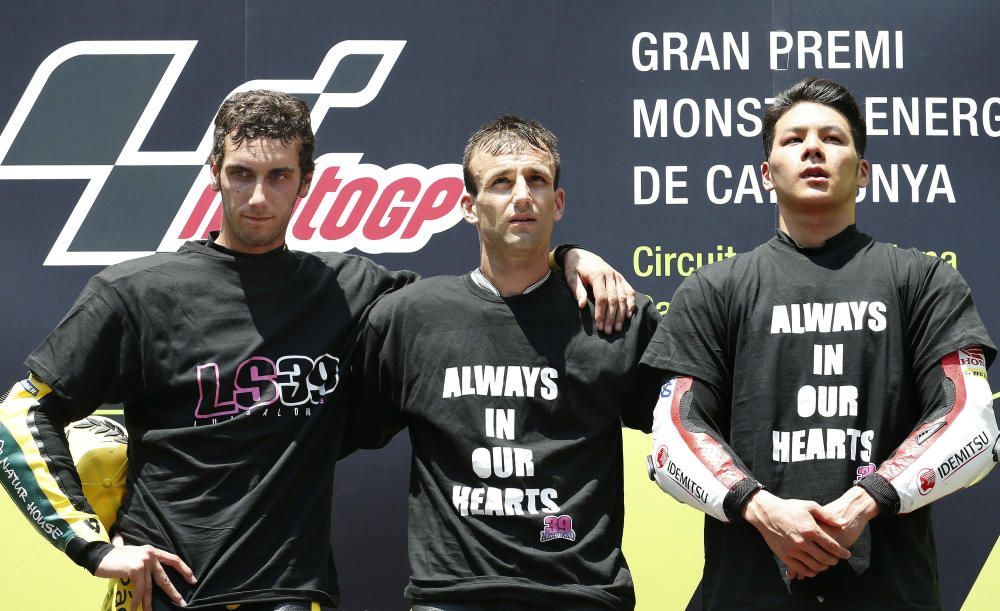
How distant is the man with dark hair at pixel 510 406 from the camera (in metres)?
2.50

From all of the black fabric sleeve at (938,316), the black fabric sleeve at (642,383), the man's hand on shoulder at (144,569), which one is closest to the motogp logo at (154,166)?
the black fabric sleeve at (642,383)

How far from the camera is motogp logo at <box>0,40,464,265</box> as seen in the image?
360cm

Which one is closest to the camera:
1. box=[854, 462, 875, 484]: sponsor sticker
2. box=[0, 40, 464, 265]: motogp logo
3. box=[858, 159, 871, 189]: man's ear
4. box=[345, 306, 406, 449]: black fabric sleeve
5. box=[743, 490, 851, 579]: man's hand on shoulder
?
box=[743, 490, 851, 579]: man's hand on shoulder

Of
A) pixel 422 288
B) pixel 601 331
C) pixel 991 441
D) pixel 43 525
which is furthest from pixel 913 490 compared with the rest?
pixel 43 525

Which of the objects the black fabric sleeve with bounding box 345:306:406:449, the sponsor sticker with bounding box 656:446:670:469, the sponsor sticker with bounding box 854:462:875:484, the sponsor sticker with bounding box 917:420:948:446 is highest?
the black fabric sleeve with bounding box 345:306:406:449

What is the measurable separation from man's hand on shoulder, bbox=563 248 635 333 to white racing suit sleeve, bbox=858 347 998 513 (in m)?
0.68

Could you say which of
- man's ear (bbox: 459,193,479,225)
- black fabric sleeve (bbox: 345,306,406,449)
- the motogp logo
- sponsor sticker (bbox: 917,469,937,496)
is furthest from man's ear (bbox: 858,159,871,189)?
the motogp logo

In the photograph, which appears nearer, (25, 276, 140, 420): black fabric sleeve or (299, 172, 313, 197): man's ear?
(25, 276, 140, 420): black fabric sleeve

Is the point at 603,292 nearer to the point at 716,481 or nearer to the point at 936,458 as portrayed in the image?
the point at 716,481

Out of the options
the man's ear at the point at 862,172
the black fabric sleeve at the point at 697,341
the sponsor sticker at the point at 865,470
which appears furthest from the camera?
the man's ear at the point at 862,172

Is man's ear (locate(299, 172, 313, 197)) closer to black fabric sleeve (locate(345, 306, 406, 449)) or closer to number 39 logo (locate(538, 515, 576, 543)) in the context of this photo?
black fabric sleeve (locate(345, 306, 406, 449))

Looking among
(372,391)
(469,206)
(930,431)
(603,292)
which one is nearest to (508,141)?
(469,206)

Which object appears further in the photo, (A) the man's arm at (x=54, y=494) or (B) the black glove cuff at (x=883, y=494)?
(A) the man's arm at (x=54, y=494)

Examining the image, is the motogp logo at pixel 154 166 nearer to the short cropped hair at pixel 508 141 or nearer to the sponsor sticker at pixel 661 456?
the short cropped hair at pixel 508 141
